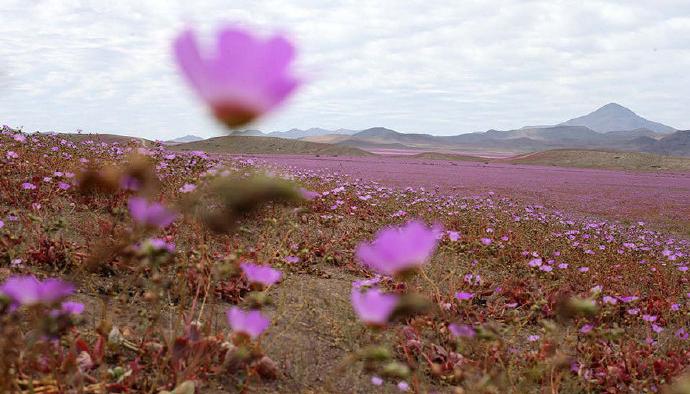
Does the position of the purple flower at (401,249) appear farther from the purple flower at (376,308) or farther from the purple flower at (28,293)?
the purple flower at (28,293)

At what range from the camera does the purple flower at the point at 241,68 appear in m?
0.64

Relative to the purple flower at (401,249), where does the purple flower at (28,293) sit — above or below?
below

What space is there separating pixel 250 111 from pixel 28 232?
3093mm

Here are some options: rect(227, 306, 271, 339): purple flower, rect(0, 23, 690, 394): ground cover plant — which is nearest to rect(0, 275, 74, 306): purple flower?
rect(0, 23, 690, 394): ground cover plant

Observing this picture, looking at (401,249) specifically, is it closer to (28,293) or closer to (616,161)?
(28,293)

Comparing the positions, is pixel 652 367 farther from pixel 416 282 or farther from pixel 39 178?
pixel 39 178

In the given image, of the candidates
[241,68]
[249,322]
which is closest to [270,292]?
[249,322]

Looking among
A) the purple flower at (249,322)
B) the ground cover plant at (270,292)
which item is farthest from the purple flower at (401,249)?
the purple flower at (249,322)

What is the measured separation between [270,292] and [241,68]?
2.73 meters

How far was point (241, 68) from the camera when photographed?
0.64 metres

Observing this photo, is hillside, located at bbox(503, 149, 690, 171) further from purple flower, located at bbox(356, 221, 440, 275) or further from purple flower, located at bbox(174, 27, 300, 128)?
purple flower, located at bbox(174, 27, 300, 128)

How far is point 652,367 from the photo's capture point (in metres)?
3.03

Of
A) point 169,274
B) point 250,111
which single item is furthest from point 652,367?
point 250,111

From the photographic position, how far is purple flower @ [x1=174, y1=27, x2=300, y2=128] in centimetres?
64
